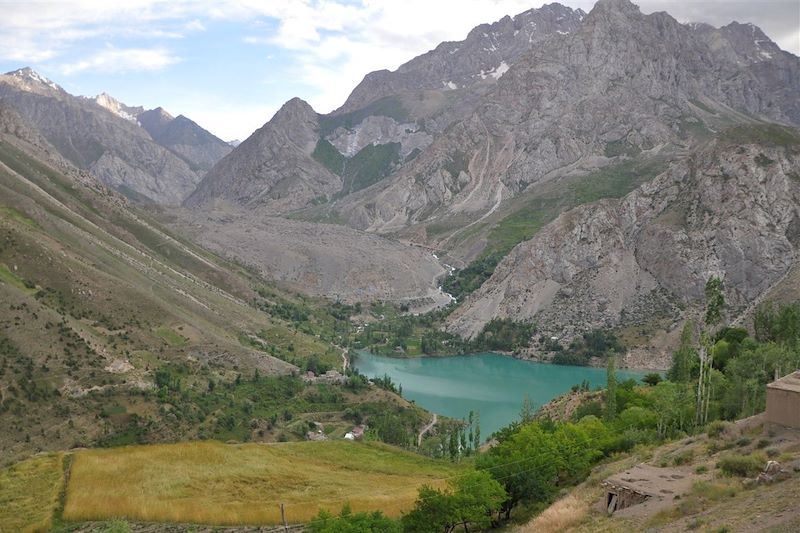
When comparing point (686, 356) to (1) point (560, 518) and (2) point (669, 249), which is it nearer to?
(1) point (560, 518)

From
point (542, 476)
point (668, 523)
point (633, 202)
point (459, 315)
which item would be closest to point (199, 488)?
point (542, 476)

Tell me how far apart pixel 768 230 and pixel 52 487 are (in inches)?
5069

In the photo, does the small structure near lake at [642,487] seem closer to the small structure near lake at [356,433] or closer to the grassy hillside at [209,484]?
the grassy hillside at [209,484]

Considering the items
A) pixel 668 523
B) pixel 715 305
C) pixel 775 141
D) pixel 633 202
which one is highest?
pixel 775 141

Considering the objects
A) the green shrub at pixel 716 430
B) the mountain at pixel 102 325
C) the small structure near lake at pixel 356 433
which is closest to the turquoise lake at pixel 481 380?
the mountain at pixel 102 325

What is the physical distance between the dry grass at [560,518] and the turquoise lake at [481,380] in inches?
2229

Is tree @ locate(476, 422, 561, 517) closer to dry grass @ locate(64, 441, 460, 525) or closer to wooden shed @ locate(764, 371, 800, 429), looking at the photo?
dry grass @ locate(64, 441, 460, 525)

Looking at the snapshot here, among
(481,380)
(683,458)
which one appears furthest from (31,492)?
(481,380)

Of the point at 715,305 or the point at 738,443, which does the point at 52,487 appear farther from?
the point at 715,305

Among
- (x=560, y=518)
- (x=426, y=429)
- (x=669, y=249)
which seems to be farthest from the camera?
(x=669, y=249)

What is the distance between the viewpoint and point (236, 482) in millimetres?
46938

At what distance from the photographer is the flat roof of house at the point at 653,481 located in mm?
28281

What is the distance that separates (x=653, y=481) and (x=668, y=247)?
11950 centimetres

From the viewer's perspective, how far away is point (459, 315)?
159250mm
